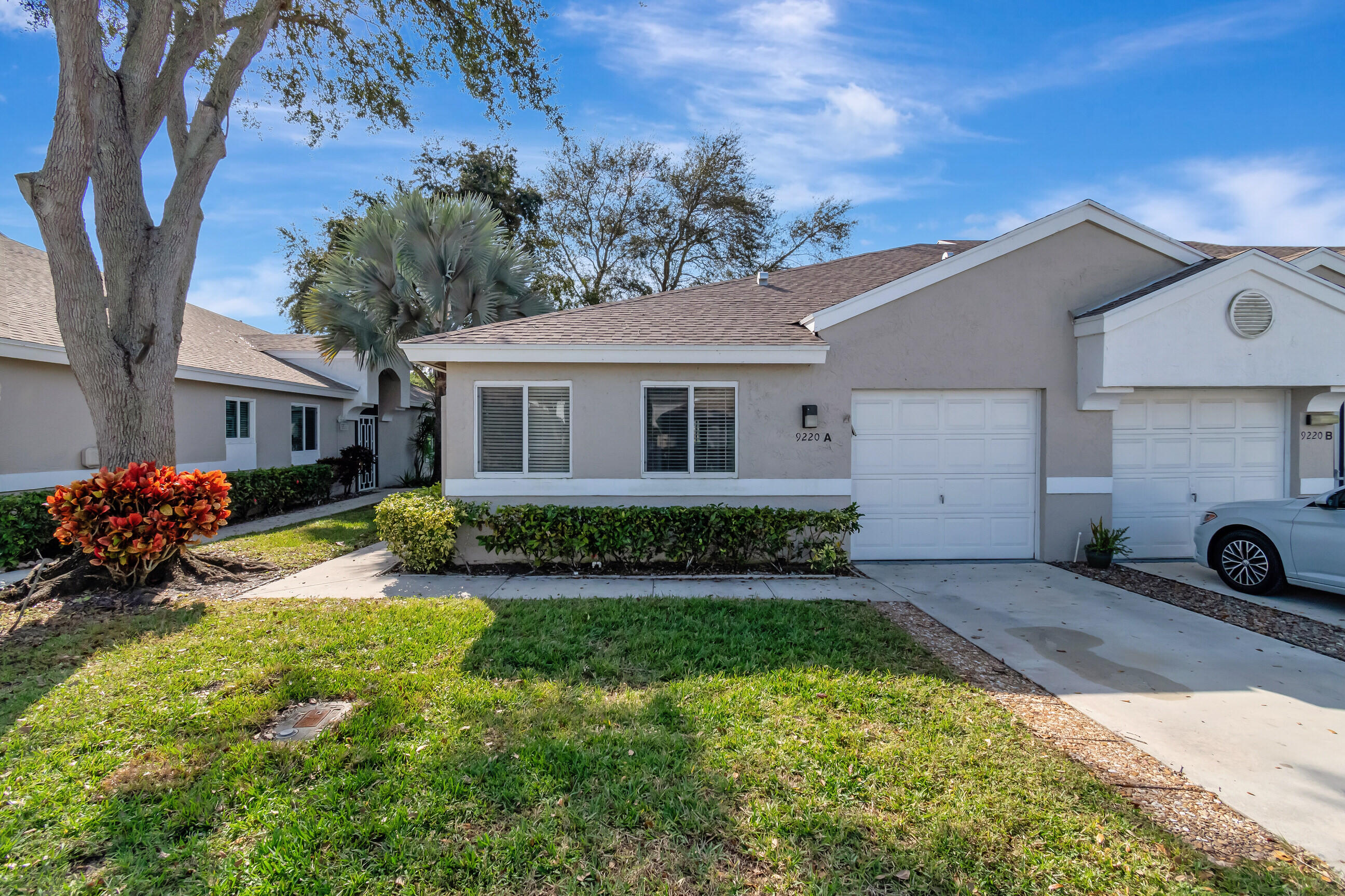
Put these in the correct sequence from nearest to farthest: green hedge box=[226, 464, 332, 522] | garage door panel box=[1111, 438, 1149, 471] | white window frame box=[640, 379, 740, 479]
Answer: white window frame box=[640, 379, 740, 479]
garage door panel box=[1111, 438, 1149, 471]
green hedge box=[226, 464, 332, 522]

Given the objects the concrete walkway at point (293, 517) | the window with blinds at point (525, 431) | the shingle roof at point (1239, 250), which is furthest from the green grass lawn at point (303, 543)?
the shingle roof at point (1239, 250)

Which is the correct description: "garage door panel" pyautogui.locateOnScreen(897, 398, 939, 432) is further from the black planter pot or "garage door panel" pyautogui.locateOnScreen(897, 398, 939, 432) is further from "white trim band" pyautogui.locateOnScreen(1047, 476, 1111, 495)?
the black planter pot

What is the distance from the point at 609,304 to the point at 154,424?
6.44 metres

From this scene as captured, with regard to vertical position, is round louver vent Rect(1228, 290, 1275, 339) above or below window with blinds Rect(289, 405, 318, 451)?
above

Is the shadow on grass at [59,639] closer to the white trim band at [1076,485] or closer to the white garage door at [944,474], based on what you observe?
the white garage door at [944,474]

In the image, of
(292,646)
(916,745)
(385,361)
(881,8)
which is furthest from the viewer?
(385,361)

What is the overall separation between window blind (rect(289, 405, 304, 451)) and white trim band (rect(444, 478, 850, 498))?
10013 mm

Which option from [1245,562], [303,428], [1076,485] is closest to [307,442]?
[303,428]

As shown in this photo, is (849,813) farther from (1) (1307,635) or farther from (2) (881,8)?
(2) (881,8)

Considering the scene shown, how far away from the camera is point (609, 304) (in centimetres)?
1007

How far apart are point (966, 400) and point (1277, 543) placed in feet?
12.0

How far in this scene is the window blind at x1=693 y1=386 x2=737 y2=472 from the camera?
28.2ft

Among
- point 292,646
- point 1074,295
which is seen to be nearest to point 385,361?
point 292,646

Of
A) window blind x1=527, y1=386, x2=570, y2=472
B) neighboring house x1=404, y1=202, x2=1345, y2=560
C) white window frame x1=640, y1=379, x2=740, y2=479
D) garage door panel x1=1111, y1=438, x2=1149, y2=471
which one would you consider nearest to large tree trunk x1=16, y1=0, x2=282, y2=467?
neighboring house x1=404, y1=202, x2=1345, y2=560
